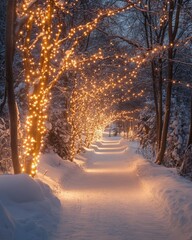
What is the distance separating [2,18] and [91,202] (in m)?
13.8

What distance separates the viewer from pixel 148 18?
76.8 ft

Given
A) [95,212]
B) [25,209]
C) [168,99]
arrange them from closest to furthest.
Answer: [25,209] → [95,212] → [168,99]

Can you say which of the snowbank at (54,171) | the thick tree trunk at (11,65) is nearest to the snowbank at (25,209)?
the thick tree trunk at (11,65)

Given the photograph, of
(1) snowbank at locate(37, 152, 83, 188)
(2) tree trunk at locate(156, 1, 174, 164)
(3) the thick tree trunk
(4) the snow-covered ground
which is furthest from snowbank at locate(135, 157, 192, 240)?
(2) tree trunk at locate(156, 1, 174, 164)

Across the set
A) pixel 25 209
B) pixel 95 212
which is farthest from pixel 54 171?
pixel 25 209

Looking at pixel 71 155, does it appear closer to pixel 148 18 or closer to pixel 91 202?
pixel 148 18

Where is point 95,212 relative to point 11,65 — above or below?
below

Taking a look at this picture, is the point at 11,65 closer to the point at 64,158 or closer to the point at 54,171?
the point at 54,171

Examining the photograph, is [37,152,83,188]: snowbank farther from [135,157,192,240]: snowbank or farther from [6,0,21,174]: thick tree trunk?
[135,157,192,240]: snowbank

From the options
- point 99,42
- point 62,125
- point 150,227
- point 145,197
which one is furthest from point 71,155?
point 150,227

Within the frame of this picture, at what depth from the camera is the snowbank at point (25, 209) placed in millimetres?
6965

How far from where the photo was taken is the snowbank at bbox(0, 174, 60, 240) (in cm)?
696

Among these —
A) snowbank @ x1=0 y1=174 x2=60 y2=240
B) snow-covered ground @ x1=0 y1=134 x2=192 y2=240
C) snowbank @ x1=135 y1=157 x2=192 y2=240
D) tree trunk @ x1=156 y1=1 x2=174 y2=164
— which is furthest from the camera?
tree trunk @ x1=156 y1=1 x2=174 y2=164

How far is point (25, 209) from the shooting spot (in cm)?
891
